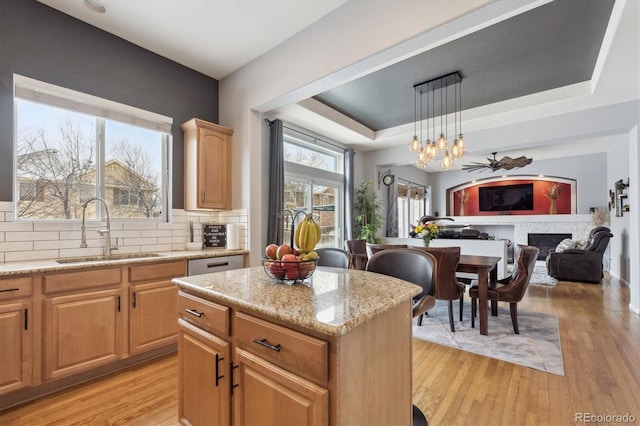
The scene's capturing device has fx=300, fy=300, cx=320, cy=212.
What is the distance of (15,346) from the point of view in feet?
6.55

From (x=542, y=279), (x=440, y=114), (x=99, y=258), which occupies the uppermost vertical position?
(x=440, y=114)

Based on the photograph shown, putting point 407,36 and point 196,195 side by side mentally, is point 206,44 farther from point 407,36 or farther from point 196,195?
point 407,36

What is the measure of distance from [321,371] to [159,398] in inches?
69.0

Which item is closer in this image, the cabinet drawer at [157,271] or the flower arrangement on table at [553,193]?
the cabinet drawer at [157,271]

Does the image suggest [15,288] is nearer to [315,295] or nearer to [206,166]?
[206,166]

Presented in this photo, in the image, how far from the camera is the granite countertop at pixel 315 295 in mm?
1027

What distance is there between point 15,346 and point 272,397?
204 cm

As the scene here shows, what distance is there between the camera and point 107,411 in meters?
1.96

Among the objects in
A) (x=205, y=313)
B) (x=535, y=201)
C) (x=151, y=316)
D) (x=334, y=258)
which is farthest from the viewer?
(x=535, y=201)

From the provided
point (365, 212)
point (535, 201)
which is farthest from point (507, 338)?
point (535, 201)

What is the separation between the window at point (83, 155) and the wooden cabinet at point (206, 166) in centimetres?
24

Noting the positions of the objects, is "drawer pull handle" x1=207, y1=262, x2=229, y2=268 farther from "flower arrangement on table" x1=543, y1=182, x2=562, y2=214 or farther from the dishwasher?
"flower arrangement on table" x1=543, y1=182, x2=562, y2=214

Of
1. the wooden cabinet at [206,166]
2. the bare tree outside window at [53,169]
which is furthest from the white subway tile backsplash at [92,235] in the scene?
the wooden cabinet at [206,166]

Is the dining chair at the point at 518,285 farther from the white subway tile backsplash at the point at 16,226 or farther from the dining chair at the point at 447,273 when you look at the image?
the white subway tile backsplash at the point at 16,226
